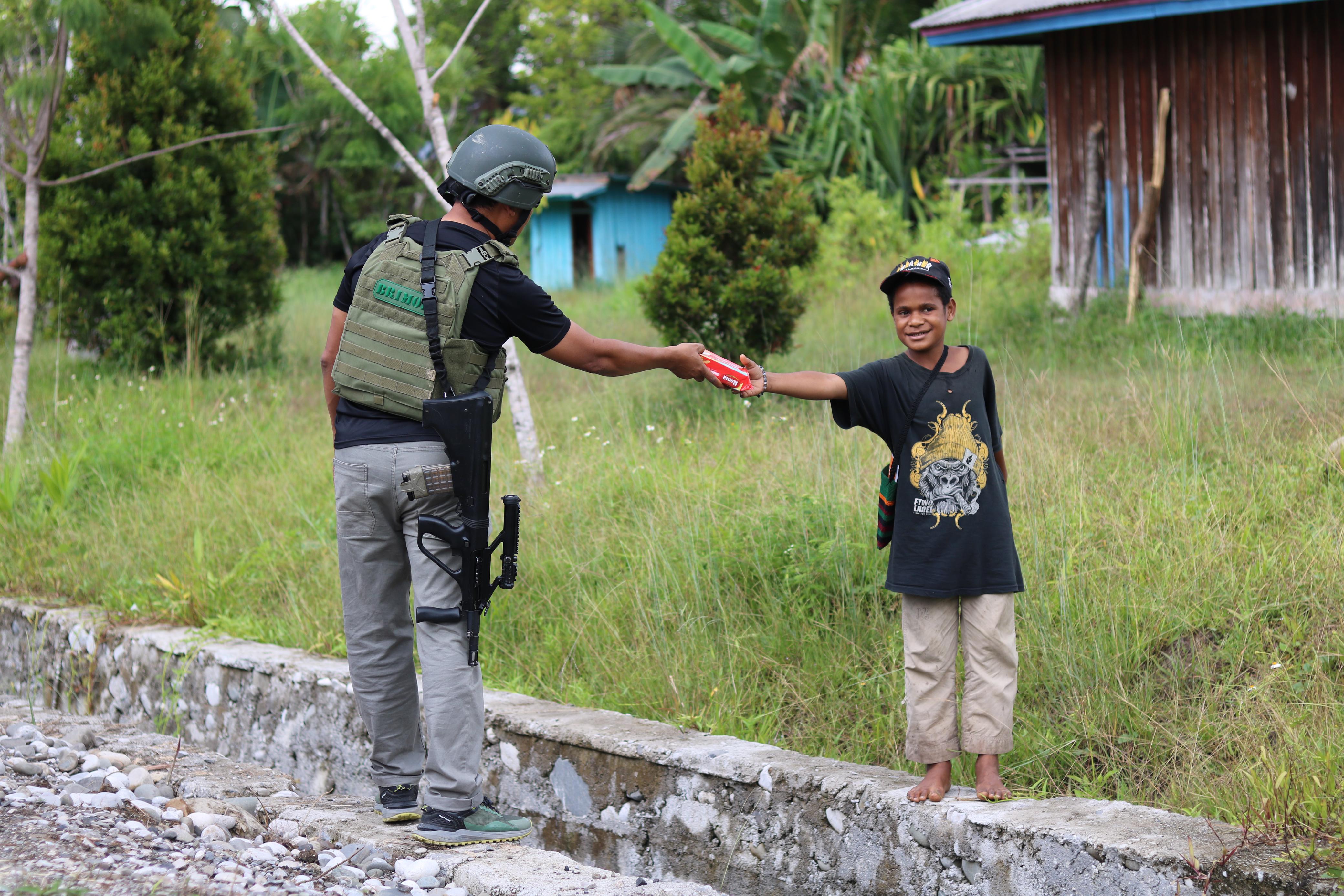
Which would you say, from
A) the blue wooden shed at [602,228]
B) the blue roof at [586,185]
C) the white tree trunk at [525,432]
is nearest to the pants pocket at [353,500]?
the white tree trunk at [525,432]

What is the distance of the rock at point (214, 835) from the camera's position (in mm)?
3379

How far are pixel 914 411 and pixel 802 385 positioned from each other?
1.03 ft

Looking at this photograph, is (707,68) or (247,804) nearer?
(247,804)

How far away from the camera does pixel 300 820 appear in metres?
3.64

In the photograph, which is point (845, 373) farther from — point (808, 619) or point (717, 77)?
point (717, 77)

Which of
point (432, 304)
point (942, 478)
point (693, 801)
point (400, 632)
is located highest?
point (432, 304)

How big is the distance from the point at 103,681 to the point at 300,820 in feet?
8.25

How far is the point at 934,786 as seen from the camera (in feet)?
10.6

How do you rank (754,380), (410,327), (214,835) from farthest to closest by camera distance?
(754,380), (214,835), (410,327)

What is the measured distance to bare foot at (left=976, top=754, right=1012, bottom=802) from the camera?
3230mm

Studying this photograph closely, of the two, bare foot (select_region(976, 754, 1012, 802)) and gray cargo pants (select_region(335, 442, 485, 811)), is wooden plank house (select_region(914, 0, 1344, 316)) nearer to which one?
bare foot (select_region(976, 754, 1012, 802))

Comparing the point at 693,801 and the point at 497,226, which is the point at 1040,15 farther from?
the point at 693,801

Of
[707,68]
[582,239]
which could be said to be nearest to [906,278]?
[707,68]

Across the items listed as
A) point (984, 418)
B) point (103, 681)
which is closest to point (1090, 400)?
point (984, 418)
